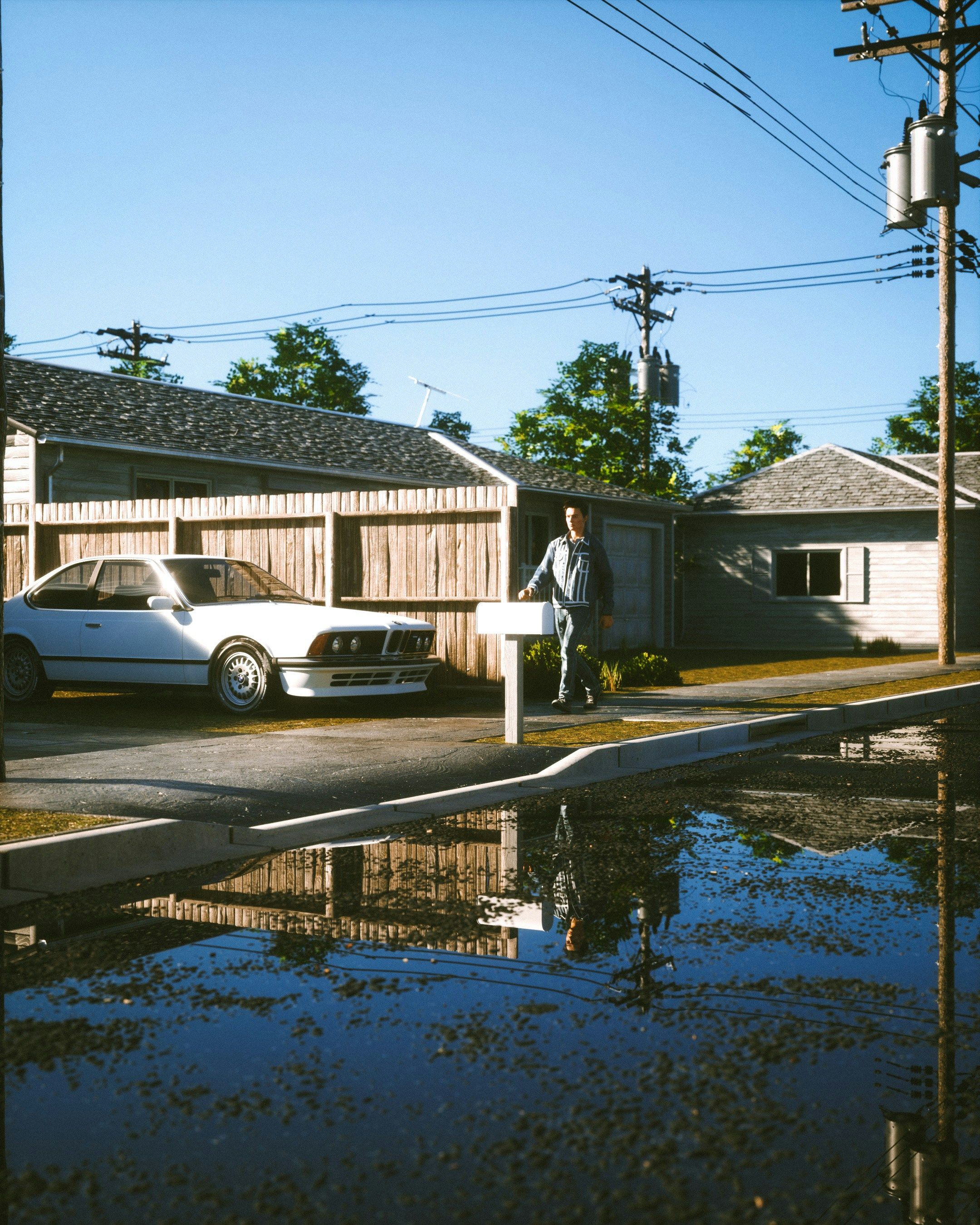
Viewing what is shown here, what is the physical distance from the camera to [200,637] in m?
12.8

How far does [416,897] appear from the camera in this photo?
16.8 ft

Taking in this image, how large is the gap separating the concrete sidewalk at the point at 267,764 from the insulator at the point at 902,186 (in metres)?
10.7

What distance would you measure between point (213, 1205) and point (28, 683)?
1229 centimetres

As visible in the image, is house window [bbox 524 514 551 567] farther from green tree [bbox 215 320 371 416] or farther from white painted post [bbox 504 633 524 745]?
green tree [bbox 215 320 371 416]

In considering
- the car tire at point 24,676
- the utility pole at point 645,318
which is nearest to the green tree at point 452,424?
the utility pole at point 645,318

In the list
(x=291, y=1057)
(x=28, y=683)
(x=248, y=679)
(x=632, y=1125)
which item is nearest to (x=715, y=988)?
(x=632, y=1125)

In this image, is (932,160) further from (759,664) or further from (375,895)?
(375,895)

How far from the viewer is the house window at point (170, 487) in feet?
66.7

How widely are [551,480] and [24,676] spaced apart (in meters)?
14.2

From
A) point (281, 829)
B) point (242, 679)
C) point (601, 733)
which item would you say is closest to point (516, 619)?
point (601, 733)

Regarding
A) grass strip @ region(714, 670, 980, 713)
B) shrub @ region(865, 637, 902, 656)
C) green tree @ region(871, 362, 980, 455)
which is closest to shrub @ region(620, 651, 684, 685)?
grass strip @ region(714, 670, 980, 713)

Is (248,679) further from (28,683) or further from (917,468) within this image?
(917,468)

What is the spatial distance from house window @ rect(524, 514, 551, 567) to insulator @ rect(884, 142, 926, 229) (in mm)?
8814

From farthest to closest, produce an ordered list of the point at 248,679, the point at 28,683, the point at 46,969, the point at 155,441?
the point at 155,441 < the point at 28,683 < the point at 248,679 < the point at 46,969
